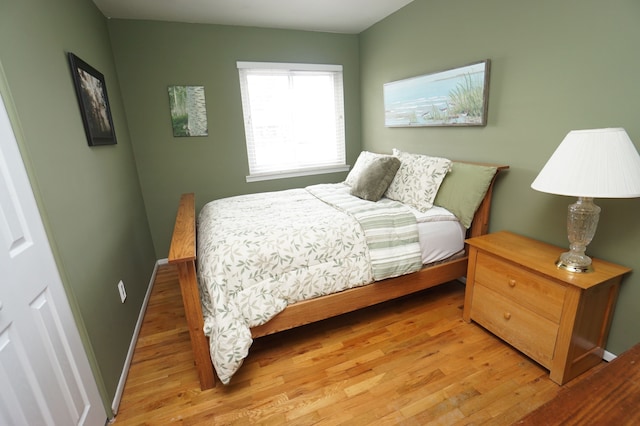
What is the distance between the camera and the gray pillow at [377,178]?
8.22ft

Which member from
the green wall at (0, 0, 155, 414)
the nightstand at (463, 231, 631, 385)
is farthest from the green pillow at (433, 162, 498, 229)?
the green wall at (0, 0, 155, 414)

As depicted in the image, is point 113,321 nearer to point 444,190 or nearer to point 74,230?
point 74,230

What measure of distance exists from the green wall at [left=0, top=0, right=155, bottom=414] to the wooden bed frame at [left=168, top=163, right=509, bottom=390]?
426 mm

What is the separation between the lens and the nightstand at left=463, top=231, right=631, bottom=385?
1.46m

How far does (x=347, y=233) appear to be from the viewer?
6.31ft

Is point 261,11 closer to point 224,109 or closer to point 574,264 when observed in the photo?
point 224,109

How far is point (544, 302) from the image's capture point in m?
1.56

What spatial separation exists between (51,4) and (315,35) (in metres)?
2.43

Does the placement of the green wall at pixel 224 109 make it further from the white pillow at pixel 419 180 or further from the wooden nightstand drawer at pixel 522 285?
the wooden nightstand drawer at pixel 522 285

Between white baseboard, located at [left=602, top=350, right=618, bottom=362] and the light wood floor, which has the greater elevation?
white baseboard, located at [left=602, top=350, right=618, bottom=362]

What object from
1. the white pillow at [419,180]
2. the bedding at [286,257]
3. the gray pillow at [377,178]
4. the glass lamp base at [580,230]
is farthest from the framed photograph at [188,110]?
the glass lamp base at [580,230]

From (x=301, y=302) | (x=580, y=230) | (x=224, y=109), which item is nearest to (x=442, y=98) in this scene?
(x=580, y=230)

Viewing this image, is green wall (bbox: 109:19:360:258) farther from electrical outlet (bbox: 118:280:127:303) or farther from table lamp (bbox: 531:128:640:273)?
table lamp (bbox: 531:128:640:273)

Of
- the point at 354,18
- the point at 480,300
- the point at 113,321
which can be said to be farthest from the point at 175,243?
the point at 354,18
